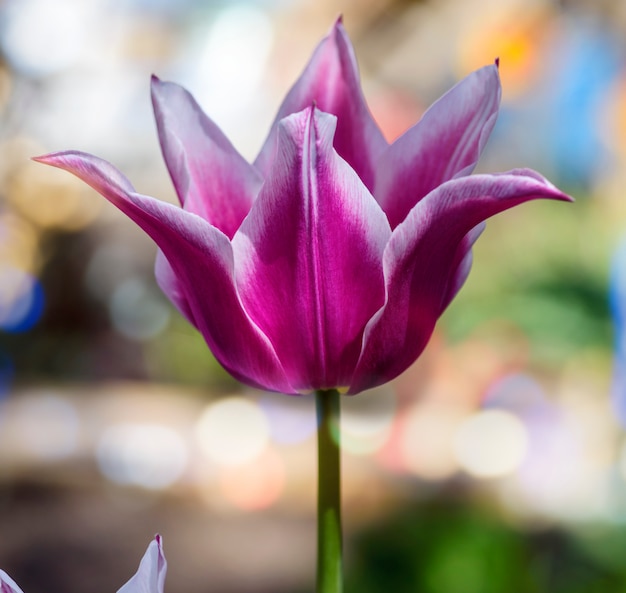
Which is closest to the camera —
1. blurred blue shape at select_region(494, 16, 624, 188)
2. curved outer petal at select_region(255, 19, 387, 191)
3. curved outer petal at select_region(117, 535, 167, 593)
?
curved outer petal at select_region(117, 535, 167, 593)

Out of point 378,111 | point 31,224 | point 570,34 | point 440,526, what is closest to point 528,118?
point 570,34

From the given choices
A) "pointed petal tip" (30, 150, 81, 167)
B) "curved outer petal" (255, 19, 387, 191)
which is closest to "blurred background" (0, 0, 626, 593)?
"curved outer petal" (255, 19, 387, 191)

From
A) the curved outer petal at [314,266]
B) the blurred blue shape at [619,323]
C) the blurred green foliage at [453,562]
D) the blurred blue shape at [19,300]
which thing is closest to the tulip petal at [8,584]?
the curved outer petal at [314,266]

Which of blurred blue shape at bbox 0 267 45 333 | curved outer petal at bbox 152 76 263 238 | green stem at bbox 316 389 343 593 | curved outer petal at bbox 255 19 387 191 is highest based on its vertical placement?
blurred blue shape at bbox 0 267 45 333

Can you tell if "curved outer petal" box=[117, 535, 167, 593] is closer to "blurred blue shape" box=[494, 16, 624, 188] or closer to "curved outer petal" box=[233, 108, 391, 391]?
"curved outer petal" box=[233, 108, 391, 391]

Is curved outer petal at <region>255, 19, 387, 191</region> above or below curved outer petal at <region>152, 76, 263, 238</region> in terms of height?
above

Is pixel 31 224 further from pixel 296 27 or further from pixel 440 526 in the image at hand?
pixel 440 526

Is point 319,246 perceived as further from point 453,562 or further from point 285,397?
point 285,397

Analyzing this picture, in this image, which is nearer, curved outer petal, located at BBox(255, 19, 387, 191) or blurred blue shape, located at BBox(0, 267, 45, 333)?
curved outer petal, located at BBox(255, 19, 387, 191)

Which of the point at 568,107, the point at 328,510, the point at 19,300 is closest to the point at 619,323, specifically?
the point at 568,107
